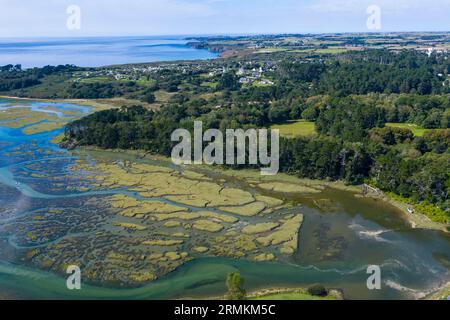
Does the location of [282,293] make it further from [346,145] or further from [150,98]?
[150,98]

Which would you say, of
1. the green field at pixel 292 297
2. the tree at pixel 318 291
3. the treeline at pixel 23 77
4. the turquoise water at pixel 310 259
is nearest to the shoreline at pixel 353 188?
the turquoise water at pixel 310 259

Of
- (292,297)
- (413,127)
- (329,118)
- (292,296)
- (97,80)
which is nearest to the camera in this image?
(292,297)

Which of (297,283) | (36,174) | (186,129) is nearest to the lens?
(297,283)

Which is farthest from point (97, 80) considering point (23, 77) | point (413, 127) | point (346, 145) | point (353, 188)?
point (353, 188)

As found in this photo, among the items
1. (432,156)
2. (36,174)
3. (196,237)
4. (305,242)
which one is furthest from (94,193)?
(432,156)

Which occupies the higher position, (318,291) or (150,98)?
(150,98)

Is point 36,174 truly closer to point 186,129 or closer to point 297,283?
point 186,129

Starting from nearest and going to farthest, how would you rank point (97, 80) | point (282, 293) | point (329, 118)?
point (282, 293) → point (329, 118) → point (97, 80)
